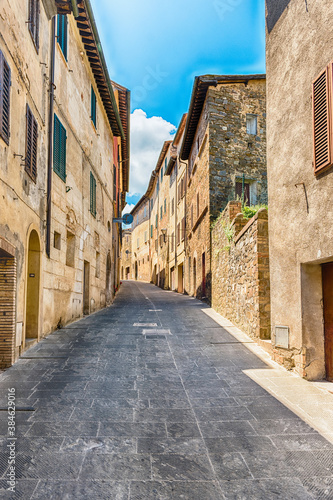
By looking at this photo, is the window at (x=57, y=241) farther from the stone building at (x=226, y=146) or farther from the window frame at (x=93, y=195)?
the stone building at (x=226, y=146)

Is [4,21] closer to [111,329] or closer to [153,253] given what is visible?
[111,329]

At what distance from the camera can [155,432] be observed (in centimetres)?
418

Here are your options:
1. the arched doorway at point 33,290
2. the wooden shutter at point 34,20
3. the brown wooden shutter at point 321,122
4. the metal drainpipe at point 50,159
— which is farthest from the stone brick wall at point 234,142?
the brown wooden shutter at point 321,122

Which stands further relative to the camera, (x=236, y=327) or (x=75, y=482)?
(x=236, y=327)

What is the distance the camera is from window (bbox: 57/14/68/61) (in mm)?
9880

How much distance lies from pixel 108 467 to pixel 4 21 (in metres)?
5.99

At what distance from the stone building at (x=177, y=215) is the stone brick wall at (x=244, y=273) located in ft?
32.9

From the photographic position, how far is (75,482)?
320cm

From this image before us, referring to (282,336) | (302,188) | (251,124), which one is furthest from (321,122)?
(251,124)

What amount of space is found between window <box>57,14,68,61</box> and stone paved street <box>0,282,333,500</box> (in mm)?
7363

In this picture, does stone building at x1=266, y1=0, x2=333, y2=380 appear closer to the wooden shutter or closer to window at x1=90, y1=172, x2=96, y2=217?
the wooden shutter

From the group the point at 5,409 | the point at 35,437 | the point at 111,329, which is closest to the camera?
the point at 35,437

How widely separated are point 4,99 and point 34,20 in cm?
275

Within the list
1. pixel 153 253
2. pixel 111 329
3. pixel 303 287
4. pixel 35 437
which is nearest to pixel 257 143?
pixel 111 329
